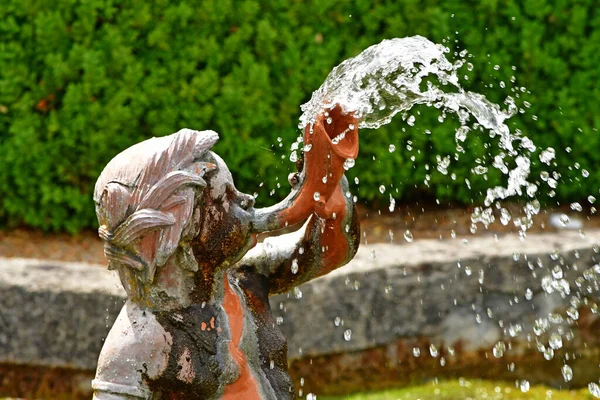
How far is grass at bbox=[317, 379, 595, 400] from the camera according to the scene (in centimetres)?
475

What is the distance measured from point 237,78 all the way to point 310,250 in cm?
321

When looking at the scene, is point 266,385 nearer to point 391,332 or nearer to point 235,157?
point 391,332

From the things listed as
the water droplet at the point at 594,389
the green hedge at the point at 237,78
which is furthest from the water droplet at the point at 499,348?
the green hedge at the point at 237,78

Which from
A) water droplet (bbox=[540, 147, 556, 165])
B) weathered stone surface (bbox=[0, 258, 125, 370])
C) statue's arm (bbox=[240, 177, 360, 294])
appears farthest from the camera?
water droplet (bbox=[540, 147, 556, 165])

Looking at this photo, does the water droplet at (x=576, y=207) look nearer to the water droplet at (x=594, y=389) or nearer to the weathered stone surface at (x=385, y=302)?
the weathered stone surface at (x=385, y=302)

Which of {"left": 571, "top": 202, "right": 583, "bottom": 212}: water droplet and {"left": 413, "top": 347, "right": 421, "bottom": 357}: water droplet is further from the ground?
{"left": 413, "top": 347, "right": 421, "bottom": 357}: water droplet

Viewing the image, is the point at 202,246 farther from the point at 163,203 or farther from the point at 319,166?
the point at 319,166

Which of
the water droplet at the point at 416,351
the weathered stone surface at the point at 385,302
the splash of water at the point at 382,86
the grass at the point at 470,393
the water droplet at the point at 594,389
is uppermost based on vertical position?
the splash of water at the point at 382,86

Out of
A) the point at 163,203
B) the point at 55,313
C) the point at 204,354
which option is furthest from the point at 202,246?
the point at 55,313

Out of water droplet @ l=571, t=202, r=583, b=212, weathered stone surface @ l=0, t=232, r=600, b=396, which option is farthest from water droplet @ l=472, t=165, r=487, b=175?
weathered stone surface @ l=0, t=232, r=600, b=396

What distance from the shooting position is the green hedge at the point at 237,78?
5684 millimetres

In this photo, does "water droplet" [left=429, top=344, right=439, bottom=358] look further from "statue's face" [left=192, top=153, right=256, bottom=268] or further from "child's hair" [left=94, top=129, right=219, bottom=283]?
"child's hair" [left=94, top=129, right=219, bottom=283]

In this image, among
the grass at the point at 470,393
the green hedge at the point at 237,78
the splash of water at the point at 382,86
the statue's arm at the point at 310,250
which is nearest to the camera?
the splash of water at the point at 382,86

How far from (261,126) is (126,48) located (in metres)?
0.89
